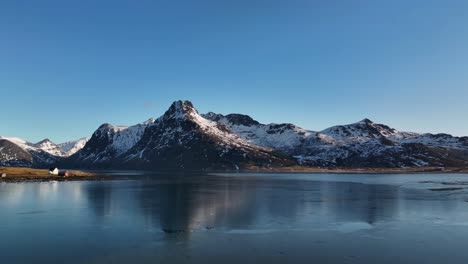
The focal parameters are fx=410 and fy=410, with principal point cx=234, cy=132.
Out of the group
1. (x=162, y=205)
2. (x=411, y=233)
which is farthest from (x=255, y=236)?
(x=162, y=205)

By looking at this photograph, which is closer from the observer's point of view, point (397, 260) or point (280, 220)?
point (397, 260)

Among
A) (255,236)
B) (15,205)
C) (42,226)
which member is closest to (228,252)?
(255,236)

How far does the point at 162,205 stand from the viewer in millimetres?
76688

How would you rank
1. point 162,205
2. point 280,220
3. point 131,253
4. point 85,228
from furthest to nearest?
1. point 162,205
2. point 280,220
3. point 85,228
4. point 131,253

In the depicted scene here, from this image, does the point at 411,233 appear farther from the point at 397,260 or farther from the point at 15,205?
the point at 15,205

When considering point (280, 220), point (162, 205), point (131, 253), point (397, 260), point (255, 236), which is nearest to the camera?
point (397, 260)

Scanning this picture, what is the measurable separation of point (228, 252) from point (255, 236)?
27.4 ft

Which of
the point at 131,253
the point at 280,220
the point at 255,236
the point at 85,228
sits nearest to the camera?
the point at 131,253

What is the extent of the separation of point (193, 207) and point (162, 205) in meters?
7.27

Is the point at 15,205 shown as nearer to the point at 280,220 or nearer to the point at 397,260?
the point at 280,220

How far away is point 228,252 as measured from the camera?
3722 centimetres

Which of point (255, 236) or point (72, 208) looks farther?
point (72, 208)

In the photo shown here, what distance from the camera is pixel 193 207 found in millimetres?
72875

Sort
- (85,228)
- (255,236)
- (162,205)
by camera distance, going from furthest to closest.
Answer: (162,205)
(85,228)
(255,236)
